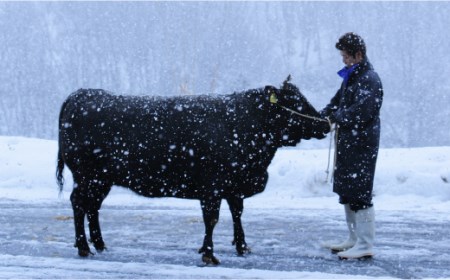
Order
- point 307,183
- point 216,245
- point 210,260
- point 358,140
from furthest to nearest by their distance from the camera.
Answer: point 307,183 < point 216,245 < point 358,140 < point 210,260

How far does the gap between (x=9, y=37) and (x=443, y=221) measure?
505 feet

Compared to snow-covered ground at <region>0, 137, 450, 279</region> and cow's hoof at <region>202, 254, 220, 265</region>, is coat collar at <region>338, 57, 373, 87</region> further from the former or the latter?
cow's hoof at <region>202, 254, 220, 265</region>

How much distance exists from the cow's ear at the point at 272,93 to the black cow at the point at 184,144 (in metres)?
0.01

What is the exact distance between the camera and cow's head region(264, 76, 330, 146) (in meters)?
5.50

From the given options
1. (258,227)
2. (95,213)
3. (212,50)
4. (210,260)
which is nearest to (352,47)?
(210,260)

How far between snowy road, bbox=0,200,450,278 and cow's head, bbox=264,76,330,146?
111cm

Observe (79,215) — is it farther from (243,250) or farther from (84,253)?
(243,250)

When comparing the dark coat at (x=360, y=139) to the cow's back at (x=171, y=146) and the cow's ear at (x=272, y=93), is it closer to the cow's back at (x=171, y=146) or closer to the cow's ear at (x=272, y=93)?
the cow's ear at (x=272, y=93)

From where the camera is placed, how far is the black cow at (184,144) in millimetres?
5309

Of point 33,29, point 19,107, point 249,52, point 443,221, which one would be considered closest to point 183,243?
point 443,221

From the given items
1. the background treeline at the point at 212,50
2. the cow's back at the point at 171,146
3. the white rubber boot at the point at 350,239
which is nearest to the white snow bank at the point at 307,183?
the white rubber boot at the point at 350,239

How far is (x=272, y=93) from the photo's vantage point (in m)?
5.45

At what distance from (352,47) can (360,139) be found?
84 centimetres

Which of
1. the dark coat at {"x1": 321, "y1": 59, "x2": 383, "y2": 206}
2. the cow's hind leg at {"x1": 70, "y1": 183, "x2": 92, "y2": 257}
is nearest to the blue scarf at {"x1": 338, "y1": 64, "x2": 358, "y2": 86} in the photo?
the dark coat at {"x1": 321, "y1": 59, "x2": 383, "y2": 206}
